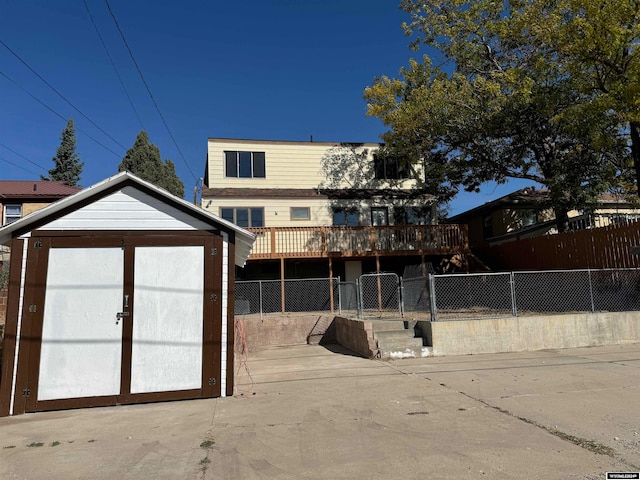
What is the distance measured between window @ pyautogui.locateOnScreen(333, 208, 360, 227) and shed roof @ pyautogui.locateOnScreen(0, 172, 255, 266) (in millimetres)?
12184

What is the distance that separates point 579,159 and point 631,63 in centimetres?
550

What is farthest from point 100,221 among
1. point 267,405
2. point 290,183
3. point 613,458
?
point 290,183

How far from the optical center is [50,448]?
475cm

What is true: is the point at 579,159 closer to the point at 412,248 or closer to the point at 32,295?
the point at 412,248

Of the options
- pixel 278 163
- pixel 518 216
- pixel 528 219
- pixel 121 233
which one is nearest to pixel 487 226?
pixel 518 216

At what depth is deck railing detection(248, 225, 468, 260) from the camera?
1738 centimetres

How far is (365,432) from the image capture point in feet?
16.4

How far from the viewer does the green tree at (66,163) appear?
44.3 meters

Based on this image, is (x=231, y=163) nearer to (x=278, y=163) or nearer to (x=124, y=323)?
(x=278, y=163)

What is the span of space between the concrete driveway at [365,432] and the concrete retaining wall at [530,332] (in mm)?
1907

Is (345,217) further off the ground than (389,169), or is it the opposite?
(389,169)

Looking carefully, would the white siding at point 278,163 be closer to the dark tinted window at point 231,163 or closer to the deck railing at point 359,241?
the dark tinted window at point 231,163

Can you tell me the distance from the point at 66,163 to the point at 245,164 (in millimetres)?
34027

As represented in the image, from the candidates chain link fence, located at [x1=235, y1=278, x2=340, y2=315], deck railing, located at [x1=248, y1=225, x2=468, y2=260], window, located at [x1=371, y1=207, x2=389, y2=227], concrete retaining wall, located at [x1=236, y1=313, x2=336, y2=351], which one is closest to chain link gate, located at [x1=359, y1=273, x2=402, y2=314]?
chain link fence, located at [x1=235, y1=278, x2=340, y2=315]
